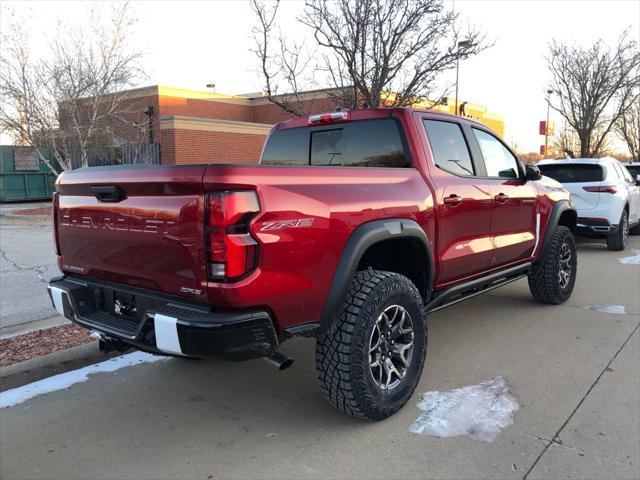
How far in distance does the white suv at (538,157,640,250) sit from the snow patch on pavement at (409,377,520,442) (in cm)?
676

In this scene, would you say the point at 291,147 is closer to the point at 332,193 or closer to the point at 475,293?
the point at 332,193

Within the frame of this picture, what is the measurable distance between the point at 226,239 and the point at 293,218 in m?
0.40

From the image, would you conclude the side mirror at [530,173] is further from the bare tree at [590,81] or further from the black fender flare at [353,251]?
the bare tree at [590,81]

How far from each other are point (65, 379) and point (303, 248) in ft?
8.03

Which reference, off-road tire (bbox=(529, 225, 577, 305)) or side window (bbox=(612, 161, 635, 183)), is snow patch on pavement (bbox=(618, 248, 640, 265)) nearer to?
side window (bbox=(612, 161, 635, 183))

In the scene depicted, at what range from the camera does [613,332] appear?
5059 millimetres

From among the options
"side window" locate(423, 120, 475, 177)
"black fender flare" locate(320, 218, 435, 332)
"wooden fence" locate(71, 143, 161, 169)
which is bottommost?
"black fender flare" locate(320, 218, 435, 332)

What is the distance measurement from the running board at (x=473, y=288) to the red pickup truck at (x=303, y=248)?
2 centimetres

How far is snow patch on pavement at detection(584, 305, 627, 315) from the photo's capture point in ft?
18.9

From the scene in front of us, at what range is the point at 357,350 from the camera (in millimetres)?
3043

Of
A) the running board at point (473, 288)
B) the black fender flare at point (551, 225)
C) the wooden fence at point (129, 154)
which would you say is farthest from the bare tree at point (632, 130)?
the running board at point (473, 288)

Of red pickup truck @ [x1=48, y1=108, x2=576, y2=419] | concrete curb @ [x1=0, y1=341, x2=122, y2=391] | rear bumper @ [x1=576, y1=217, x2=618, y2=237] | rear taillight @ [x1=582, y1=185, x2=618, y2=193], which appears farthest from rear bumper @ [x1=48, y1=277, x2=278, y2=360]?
rear taillight @ [x1=582, y1=185, x2=618, y2=193]

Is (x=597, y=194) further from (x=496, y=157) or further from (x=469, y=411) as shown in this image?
(x=469, y=411)

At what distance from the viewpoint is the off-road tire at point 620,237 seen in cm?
977
